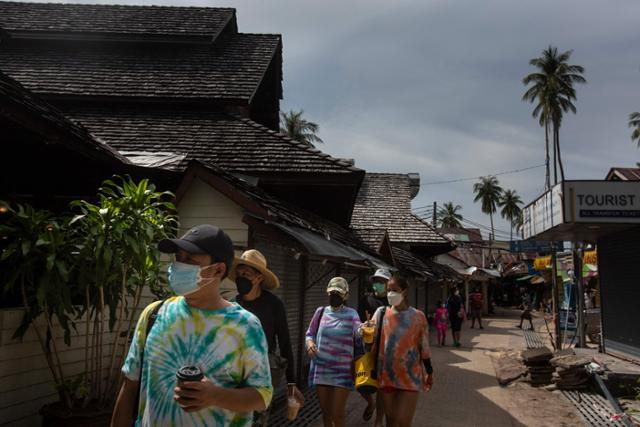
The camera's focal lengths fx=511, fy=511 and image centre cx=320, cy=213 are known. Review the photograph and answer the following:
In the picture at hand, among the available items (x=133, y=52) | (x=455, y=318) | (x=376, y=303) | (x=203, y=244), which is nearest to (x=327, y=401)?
(x=376, y=303)

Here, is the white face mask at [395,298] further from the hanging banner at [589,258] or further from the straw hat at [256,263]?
the hanging banner at [589,258]

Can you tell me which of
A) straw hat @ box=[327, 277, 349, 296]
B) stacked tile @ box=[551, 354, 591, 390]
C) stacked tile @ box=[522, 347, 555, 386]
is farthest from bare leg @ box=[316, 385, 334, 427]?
stacked tile @ box=[522, 347, 555, 386]

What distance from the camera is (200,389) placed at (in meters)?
2.00

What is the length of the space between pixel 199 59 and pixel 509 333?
1721 centimetres

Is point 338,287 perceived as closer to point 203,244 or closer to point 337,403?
point 337,403

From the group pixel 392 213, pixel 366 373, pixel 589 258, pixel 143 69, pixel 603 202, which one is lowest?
pixel 366 373

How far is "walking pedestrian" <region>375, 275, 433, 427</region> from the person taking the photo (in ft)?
17.0

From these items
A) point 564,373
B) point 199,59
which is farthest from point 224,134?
point 564,373

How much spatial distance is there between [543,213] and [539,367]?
3.93m

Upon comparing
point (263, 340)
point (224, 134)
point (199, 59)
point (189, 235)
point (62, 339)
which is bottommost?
point (62, 339)

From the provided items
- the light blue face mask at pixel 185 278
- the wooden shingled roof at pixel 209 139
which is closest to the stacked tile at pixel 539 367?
the wooden shingled roof at pixel 209 139

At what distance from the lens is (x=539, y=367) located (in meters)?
10.4

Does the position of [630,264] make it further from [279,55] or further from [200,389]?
[200,389]

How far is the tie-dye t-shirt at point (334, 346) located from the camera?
5.43 metres
